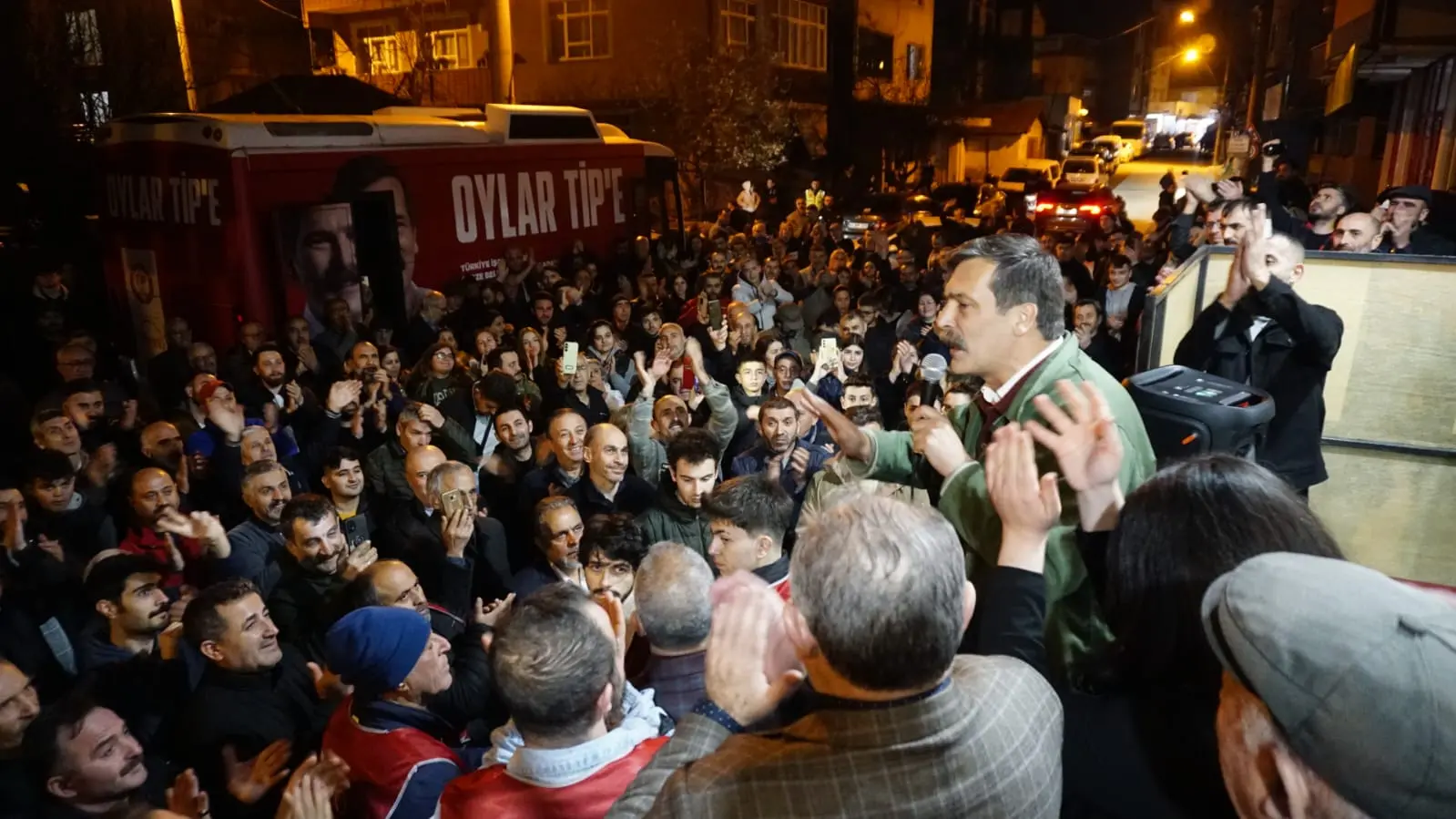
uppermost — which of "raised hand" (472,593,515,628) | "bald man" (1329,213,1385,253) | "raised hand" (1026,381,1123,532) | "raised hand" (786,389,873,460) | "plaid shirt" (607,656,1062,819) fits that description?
"bald man" (1329,213,1385,253)

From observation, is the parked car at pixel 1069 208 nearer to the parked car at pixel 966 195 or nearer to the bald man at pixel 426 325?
the parked car at pixel 966 195

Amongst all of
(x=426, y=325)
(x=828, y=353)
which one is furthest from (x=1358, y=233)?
(x=426, y=325)

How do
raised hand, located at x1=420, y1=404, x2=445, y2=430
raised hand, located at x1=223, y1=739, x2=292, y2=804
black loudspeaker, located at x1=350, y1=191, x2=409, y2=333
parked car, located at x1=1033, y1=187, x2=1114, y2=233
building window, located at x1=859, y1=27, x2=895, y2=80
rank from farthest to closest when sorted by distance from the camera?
building window, located at x1=859, y1=27, x2=895, y2=80 → parked car, located at x1=1033, y1=187, x2=1114, y2=233 → black loudspeaker, located at x1=350, y1=191, x2=409, y2=333 → raised hand, located at x1=420, y1=404, x2=445, y2=430 → raised hand, located at x1=223, y1=739, x2=292, y2=804

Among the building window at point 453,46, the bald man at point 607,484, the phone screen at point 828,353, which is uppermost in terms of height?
the building window at point 453,46

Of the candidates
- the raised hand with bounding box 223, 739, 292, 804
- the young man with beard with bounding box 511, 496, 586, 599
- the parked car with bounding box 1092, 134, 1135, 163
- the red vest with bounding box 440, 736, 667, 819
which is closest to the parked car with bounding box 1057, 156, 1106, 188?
the parked car with bounding box 1092, 134, 1135, 163

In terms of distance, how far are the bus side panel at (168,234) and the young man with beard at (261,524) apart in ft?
15.3

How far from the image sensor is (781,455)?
213 inches

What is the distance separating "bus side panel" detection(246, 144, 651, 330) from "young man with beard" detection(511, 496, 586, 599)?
19.4 ft

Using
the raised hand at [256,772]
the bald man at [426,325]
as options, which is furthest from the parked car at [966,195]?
the raised hand at [256,772]

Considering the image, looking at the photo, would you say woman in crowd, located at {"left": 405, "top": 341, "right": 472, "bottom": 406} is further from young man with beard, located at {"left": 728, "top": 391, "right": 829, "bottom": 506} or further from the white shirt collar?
the white shirt collar

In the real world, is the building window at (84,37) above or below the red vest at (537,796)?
above

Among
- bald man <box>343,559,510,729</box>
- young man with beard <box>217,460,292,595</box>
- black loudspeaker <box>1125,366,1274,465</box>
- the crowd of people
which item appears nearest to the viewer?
the crowd of people

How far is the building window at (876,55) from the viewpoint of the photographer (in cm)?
3666

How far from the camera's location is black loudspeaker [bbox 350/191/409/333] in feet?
32.3
